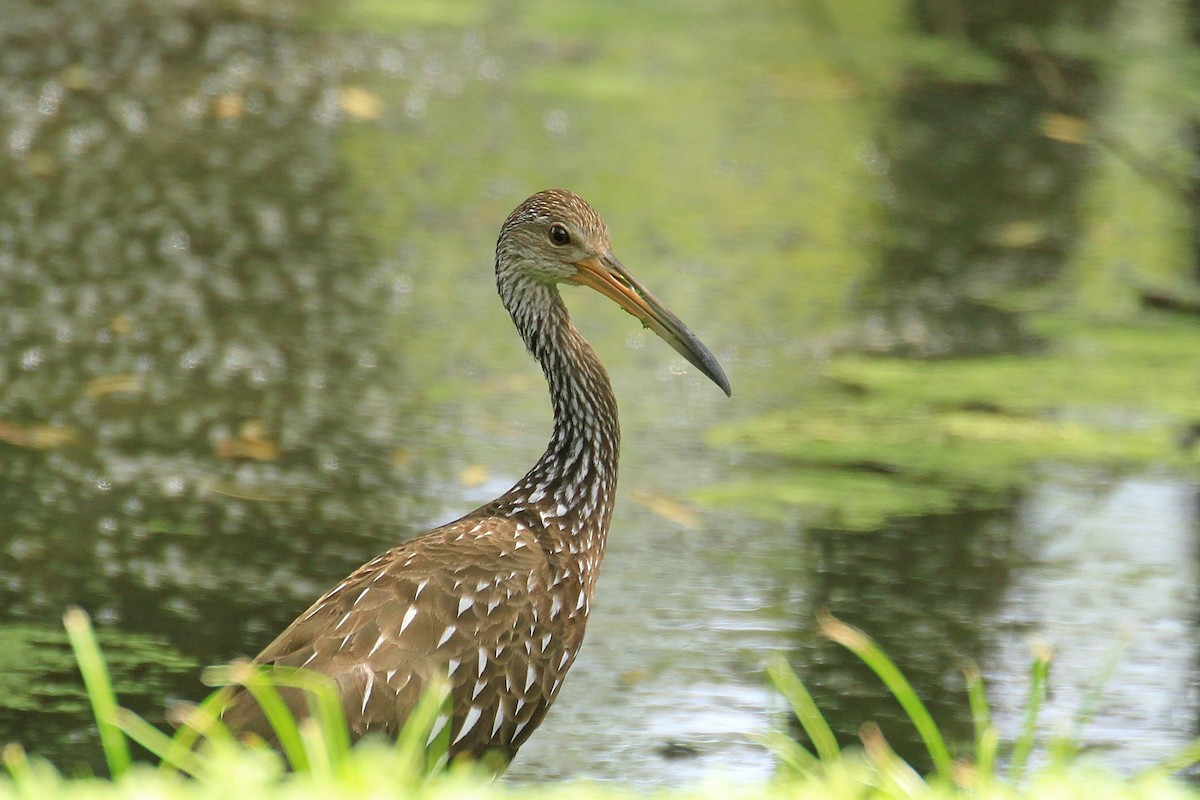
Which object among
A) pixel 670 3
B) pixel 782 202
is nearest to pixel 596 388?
pixel 782 202

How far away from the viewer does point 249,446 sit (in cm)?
609

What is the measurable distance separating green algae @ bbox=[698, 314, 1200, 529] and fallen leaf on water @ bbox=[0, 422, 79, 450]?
2081 millimetres

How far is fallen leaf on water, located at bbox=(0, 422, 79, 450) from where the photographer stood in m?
5.91

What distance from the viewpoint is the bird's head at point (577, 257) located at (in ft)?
14.7

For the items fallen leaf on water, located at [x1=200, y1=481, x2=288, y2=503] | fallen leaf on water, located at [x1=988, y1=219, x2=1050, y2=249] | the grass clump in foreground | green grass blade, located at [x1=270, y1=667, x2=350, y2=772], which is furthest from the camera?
fallen leaf on water, located at [x1=988, y1=219, x2=1050, y2=249]

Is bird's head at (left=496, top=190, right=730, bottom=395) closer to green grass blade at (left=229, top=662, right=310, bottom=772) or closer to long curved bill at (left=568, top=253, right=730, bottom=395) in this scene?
long curved bill at (left=568, top=253, right=730, bottom=395)

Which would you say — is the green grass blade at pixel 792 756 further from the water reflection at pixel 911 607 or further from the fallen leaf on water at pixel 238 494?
the fallen leaf on water at pixel 238 494

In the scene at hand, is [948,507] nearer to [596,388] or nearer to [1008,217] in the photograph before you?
[596,388]

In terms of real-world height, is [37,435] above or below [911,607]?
below

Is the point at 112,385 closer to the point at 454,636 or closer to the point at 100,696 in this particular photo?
the point at 454,636

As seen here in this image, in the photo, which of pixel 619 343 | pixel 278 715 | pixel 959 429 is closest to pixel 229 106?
pixel 619 343

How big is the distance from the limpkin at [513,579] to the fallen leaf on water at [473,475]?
147 centimetres

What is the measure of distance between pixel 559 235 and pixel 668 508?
5.71 feet

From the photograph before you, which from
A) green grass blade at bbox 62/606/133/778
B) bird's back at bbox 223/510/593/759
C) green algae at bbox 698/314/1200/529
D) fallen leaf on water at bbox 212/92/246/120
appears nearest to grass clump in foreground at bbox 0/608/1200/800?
green grass blade at bbox 62/606/133/778
